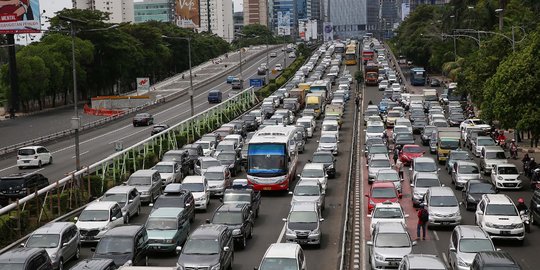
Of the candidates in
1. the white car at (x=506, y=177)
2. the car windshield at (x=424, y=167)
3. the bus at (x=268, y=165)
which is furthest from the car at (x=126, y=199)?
the white car at (x=506, y=177)

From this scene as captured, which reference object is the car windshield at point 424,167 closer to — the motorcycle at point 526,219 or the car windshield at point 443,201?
the car windshield at point 443,201

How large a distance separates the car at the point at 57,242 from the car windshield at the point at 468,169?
839 inches

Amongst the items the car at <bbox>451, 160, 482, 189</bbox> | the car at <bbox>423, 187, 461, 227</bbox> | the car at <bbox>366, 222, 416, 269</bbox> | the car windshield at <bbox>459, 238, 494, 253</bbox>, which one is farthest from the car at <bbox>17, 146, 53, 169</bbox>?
the car windshield at <bbox>459, 238, 494, 253</bbox>

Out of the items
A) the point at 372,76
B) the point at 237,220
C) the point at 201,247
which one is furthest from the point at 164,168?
the point at 372,76

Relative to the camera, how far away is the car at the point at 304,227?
28578mm

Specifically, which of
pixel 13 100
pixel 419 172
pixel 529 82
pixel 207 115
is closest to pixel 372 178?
pixel 419 172

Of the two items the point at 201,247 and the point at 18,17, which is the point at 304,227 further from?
the point at 18,17

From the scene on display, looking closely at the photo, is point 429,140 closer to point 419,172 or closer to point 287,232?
point 419,172

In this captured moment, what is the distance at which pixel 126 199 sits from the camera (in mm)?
34344

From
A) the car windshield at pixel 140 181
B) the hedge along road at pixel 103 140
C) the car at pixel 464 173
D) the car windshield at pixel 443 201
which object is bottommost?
the hedge along road at pixel 103 140

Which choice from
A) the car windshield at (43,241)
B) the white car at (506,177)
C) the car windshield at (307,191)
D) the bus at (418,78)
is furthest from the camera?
Answer: the bus at (418,78)

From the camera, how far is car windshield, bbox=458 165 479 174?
41156 millimetres

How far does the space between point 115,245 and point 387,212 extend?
1065cm

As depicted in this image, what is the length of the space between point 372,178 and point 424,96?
4229cm
